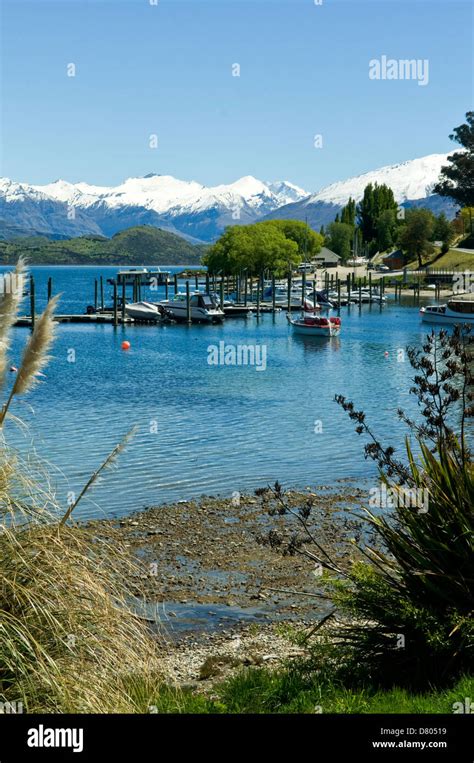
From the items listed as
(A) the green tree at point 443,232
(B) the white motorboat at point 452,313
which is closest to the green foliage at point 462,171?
(A) the green tree at point 443,232

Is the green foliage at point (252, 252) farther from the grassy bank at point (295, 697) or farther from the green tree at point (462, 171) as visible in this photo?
the grassy bank at point (295, 697)

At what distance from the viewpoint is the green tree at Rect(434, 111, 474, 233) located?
386 feet

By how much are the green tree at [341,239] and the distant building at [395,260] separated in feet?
42.0

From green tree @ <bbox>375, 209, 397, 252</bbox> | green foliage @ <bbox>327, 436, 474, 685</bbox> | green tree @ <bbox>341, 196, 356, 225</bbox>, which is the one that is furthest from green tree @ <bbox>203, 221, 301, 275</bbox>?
green foliage @ <bbox>327, 436, 474, 685</bbox>

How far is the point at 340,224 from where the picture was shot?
167625 mm

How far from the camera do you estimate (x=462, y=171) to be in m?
119

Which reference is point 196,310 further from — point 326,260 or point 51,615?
point 326,260

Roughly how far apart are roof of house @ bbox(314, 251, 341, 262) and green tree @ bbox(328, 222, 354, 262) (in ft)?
8.16

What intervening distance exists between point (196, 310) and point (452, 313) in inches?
838

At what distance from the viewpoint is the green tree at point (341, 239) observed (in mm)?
162750

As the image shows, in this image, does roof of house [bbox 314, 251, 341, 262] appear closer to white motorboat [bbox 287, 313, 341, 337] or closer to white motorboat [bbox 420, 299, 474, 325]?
white motorboat [bbox 420, 299, 474, 325]

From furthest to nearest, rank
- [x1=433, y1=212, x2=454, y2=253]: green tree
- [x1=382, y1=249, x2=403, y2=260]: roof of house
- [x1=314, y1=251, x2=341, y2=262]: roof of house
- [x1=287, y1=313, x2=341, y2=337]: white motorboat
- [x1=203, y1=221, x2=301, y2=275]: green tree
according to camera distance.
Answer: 1. [x1=314, y1=251, x2=341, y2=262]: roof of house
2. [x1=382, y1=249, x2=403, y2=260]: roof of house
3. [x1=433, y1=212, x2=454, y2=253]: green tree
4. [x1=203, y1=221, x2=301, y2=275]: green tree
5. [x1=287, y1=313, x2=341, y2=337]: white motorboat
